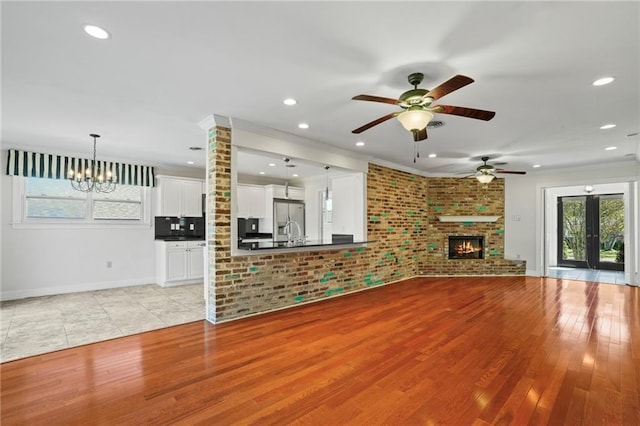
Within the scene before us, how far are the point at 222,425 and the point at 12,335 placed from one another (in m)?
3.20

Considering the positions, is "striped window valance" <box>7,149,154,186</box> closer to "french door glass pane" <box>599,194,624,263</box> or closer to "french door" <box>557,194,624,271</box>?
"french door" <box>557,194,624,271</box>

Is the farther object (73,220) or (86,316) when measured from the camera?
(73,220)

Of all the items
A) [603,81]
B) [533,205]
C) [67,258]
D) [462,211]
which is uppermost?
[603,81]

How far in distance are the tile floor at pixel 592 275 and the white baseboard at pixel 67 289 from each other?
948 centimetres

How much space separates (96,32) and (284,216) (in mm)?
6005

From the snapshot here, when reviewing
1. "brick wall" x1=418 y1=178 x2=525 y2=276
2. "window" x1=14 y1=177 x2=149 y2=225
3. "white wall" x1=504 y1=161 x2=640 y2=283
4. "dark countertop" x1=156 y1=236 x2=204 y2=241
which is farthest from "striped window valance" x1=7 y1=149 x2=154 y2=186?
"white wall" x1=504 y1=161 x2=640 y2=283

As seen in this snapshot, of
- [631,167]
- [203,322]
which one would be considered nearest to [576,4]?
[203,322]

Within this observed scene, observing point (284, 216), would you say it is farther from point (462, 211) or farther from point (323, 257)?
point (462, 211)

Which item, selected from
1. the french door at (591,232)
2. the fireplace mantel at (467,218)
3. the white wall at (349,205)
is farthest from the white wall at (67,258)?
the french door at (591,232)

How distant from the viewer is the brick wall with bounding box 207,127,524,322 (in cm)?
376

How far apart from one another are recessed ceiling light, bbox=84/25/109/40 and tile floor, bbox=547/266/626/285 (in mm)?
9161

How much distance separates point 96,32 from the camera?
2055 millimetres

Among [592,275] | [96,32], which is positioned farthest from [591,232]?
[96,32]

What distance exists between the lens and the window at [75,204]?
5279 mm
